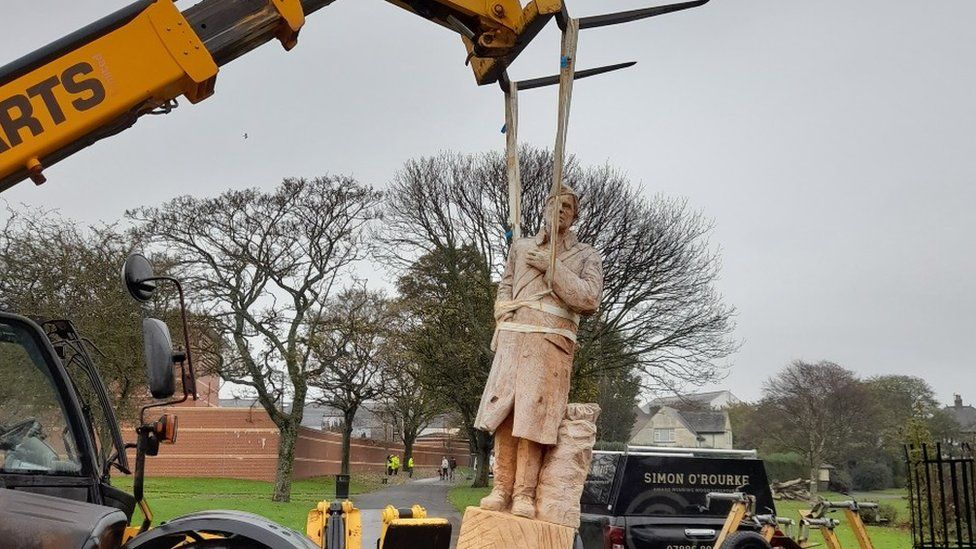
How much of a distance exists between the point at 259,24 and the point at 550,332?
247cm

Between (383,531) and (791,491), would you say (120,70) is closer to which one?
(383,531)

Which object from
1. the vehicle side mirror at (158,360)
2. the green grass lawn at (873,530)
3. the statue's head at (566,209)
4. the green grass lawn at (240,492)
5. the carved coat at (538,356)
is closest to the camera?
the vehicle side mirror at (158,360)

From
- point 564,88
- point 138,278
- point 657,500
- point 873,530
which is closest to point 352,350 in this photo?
point 873,530

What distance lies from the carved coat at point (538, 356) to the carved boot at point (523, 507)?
361mm

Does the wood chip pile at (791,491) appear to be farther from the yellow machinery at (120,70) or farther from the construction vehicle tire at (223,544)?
the construction vehicle tire at (223,544)

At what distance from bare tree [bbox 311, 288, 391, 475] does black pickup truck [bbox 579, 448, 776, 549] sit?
18.3 metres

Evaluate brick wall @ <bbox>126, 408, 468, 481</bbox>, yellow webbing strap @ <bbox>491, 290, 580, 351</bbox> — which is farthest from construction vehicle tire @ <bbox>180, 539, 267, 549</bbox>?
brick wall @ <bbox>126, 408, 468, 481</bbox>

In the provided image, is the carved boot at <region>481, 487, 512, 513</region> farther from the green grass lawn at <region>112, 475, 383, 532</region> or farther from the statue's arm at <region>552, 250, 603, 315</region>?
the green grass lawn at <region>112, 475, 383, 532</region>

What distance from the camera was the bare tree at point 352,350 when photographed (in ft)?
91.8

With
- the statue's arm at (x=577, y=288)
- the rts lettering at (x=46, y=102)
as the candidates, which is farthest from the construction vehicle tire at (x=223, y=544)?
the statue's arm at (x=577, y=288)

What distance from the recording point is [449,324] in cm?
2658

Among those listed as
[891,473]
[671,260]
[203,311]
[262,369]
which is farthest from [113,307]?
[891,473]

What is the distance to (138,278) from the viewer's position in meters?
3.84

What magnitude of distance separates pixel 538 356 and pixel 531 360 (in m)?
0.05
